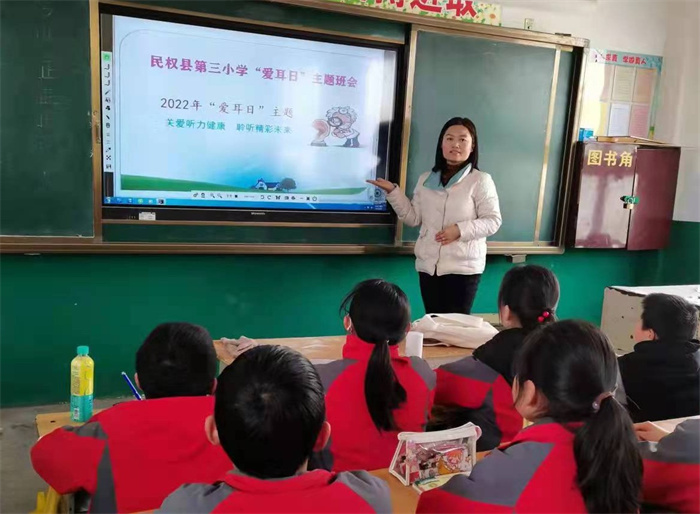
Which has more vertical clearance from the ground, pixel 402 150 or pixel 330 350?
pixel 402 150

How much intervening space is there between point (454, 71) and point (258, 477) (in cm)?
312

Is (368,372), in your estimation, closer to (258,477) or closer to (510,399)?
(510,399)

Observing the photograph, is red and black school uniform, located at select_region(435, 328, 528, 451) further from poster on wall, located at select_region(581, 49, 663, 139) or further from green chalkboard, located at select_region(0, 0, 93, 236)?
poster on wall, located at select_region(581, 49, 663, 139)

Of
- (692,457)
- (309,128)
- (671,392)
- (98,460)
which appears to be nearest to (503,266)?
(309,128)

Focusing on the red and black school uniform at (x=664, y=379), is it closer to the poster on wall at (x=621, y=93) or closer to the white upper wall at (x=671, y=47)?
the poster on wall at (x=621, y=93)

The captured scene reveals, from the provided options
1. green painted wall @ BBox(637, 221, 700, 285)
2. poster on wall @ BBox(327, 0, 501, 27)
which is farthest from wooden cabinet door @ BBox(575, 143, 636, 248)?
poster on wall @ BBox(327, 0, 501, 27)

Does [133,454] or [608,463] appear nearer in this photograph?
[608,463]

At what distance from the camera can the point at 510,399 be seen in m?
1.69

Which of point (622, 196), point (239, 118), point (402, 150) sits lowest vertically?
point (622, 196)

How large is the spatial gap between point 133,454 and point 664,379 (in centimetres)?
154

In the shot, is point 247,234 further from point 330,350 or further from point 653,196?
point 653,196

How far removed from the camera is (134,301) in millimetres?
3088

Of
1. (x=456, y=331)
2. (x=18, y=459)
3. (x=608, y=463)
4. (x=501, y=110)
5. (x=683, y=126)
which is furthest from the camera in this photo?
(x=683, y=126)

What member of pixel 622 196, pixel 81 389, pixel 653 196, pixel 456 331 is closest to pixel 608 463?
pixel 81 389
